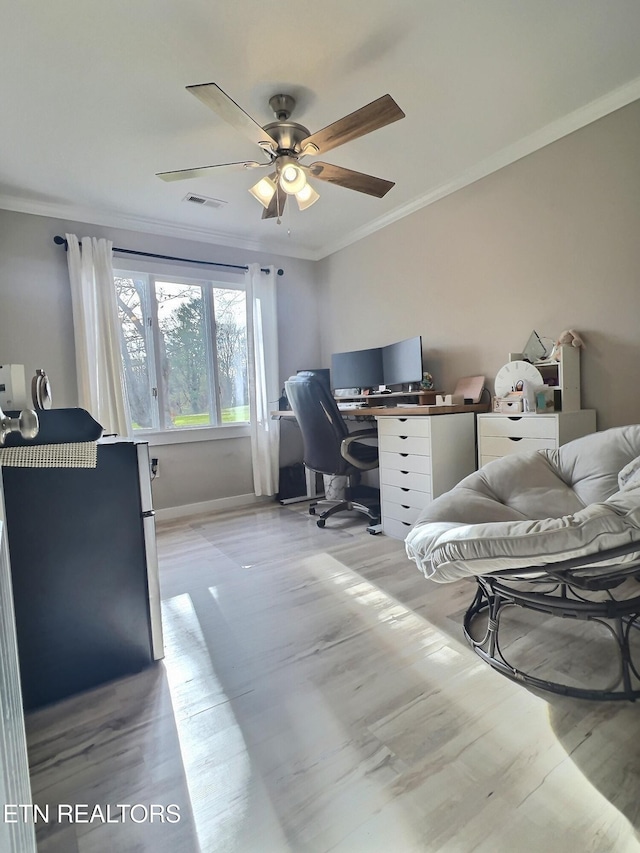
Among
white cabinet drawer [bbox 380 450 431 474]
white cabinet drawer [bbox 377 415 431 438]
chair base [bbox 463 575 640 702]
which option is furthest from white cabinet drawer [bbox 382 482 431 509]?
chair base [bbox 463 575 640 702]

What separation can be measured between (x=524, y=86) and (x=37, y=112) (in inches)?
92.3

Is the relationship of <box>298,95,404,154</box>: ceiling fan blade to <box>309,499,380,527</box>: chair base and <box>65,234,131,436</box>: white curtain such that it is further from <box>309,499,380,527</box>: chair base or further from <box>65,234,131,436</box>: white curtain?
<box>309,499,380,527</box>: chair base

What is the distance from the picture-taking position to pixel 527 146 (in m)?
2.49

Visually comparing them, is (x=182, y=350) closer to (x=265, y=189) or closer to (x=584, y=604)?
(x=265, y=189)

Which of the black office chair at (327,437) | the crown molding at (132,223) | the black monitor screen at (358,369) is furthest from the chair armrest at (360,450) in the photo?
the crown molding at (132,223)

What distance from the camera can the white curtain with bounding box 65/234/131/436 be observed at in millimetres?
3064

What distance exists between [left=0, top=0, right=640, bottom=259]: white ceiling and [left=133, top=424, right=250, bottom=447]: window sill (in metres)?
1.77

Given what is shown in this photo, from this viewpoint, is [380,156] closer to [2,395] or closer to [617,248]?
[617,248]

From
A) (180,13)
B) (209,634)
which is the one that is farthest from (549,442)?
(180,13)

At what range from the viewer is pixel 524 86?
203cm

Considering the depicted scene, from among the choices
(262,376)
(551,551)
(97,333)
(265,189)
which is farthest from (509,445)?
(97,333)

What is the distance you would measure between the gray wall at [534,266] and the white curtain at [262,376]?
3.25 ft

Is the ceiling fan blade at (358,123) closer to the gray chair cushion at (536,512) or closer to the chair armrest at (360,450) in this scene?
the gray chair cushion at (536,512)

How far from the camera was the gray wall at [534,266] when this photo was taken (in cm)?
219
